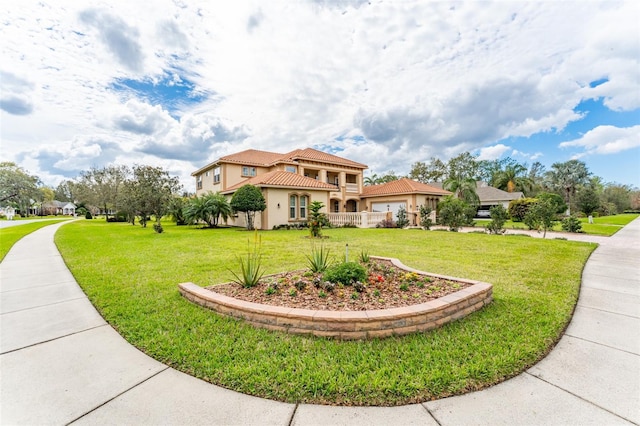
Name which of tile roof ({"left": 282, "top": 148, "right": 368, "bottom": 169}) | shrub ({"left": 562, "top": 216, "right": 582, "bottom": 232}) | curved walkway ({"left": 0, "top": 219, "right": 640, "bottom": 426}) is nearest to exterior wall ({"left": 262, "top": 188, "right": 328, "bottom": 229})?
tile roof ({"left": 282, "top": 148, "right": 368, "bottom": 169})

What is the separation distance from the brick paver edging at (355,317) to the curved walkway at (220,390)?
1.00 m

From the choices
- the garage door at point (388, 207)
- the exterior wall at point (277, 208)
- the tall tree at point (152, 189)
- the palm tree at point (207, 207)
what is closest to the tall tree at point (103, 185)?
the tall tree at point (152, 189)

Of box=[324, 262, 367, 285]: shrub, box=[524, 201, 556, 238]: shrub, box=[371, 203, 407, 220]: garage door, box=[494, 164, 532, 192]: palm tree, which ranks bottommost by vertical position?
box=[324, 262, 367, 285]: shrub

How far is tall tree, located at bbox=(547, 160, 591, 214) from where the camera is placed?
144ft

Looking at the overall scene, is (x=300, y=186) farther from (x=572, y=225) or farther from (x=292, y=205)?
(x=572, y=225)

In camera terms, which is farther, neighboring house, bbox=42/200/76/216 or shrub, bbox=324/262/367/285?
neighboring house, bbox=42/200/76/216

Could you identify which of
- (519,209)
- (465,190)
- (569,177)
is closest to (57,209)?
(465,190)

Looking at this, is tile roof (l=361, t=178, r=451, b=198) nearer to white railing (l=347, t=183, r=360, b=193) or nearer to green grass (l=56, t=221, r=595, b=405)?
white railing (l=347, t=183, r=360, b=193)

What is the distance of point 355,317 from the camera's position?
3150mm

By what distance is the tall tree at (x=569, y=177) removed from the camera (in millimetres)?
43906

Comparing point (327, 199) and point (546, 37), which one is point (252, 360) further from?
point (327, 199)

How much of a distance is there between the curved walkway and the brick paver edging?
1000mm

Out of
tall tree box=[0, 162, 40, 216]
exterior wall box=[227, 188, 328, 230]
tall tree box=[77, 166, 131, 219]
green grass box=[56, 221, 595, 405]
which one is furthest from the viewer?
tall tree box=[0, 162, 40, 216]

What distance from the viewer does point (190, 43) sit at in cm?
1105
